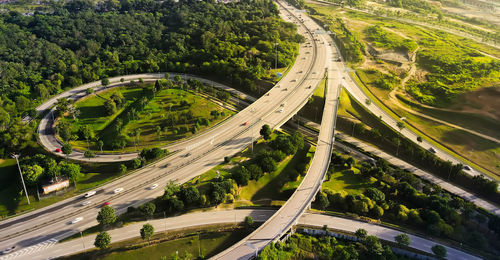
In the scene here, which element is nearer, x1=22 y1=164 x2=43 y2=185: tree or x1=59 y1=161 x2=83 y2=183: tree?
x1=22 y1=164 x2=43 y2=185: tree

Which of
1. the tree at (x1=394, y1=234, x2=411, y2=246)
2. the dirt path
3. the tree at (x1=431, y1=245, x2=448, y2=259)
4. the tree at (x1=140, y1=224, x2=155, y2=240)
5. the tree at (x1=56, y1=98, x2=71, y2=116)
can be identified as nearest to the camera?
the tree at (x1=431, y1=245, x2=448, y2=259)

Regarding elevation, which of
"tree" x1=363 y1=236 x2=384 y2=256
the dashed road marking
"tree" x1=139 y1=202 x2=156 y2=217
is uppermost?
"tree" x1=139 y1=202 x2=156 y2=217

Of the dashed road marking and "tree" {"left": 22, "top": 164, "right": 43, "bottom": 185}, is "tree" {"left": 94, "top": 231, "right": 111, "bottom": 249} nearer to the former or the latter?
the dashed road marking

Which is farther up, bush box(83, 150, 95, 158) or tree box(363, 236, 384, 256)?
bush box(83, 150, 95, 158)

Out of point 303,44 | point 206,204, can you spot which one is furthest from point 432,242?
point 303,44

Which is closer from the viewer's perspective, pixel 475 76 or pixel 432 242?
pixel 432 242

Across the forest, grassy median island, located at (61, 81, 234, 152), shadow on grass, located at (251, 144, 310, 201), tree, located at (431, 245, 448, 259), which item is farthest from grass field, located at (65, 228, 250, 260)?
the forest

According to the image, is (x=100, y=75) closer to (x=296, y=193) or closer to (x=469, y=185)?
(x=296, y=193)
